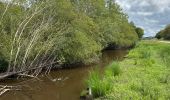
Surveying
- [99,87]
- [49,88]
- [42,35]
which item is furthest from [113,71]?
[42,35]

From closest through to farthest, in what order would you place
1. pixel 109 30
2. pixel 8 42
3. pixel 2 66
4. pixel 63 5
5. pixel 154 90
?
pixel 154 90, pixel 8 42, pixel 2 66, pixel 63 5, pixel 109 30

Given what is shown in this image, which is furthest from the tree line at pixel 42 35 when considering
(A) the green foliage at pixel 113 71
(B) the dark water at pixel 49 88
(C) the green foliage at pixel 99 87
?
(C) the green foliage at pixel 99 87

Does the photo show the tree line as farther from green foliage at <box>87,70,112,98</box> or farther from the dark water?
green foliage at <box>87,70,112,98</box>

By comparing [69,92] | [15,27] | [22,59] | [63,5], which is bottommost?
[69,92]

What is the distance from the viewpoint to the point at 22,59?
26.8 metres

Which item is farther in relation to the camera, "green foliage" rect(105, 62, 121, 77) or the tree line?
the tree line

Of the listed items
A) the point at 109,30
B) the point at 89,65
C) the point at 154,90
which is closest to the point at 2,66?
the point at 89,65

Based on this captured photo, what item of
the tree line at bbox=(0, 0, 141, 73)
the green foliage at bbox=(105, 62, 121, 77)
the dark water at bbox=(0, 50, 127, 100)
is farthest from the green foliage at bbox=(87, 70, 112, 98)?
the tree line at bbox=(0, 0, 141, 73)

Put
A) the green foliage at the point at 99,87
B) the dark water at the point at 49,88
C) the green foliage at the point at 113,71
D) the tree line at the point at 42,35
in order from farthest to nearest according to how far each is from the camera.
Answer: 1. the tree line at the point at 42,35
2. the green foliage at the point at 113,71
3. the dark water at the point at 49,88
4. the green foliage at the point at 99,87

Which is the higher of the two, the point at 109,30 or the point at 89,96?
the point at 109,30

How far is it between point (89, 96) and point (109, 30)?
43.2 metres

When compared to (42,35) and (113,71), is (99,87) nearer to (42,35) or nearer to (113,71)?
(113,71)

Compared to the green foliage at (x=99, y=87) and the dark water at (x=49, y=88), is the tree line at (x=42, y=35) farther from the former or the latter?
the green foliage at (x=99, y=87)

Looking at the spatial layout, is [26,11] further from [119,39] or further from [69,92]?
[119,39]
